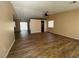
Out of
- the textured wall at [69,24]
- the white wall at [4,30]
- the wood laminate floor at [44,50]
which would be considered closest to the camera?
the white wall at [4,30]

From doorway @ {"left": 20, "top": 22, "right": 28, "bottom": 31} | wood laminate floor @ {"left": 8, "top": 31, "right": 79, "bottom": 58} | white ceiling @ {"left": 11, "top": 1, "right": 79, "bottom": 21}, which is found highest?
white ceiling @ {"left": 11, "top": 1, "right": 79, "bottom": 21}

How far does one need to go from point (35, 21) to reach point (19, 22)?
363cm

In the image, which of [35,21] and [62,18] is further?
[35,21]

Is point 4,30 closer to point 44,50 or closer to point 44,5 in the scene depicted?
point 44,50

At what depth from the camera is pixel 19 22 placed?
477 inches

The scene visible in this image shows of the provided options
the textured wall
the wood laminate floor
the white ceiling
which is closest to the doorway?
the textured wall

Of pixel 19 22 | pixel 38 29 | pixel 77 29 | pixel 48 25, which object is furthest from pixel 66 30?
pixel 19 22

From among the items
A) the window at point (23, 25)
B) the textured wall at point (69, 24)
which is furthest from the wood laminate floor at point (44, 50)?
Result: the window at point (23, 25)

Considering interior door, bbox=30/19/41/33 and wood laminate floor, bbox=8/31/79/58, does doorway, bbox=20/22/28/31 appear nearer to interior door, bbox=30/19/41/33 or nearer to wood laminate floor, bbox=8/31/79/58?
interior door, bbox=30/19/41/33

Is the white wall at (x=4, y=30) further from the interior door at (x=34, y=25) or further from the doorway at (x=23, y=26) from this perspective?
the doorway at (x=23, y=26)

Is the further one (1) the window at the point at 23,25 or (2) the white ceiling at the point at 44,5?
(1) the window at the point at 23,25

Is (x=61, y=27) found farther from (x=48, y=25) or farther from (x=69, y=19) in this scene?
(x=48, y=25)

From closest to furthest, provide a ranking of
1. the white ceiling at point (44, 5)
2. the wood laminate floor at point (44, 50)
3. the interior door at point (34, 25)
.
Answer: the wood laminate floor at point (44, 50) < the white ceiling at point (44, 5) < the interior door at point (34, 25)

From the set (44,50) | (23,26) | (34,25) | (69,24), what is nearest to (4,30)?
(44,50)
